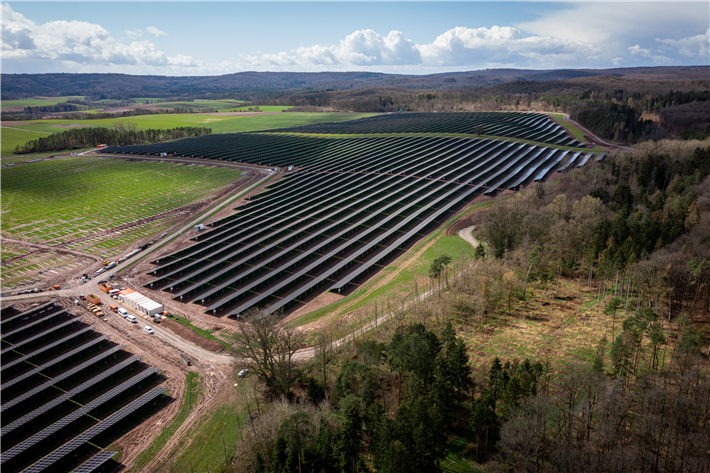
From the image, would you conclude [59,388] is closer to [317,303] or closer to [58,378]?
[58,378]

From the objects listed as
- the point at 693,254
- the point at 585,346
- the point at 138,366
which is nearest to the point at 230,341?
the point at 138,366

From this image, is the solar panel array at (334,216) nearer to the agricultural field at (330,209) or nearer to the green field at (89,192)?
the agricultural field at (330,209)

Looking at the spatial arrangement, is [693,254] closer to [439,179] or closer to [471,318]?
[471,318]

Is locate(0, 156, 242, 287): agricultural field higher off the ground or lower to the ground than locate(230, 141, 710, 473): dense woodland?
higher

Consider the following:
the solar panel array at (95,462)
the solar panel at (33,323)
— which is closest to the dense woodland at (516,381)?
the solar panel array at (95,462)

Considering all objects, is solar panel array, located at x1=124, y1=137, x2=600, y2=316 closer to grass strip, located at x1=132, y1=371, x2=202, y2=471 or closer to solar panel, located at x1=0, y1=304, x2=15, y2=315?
grass strip, located at x1=132, y1=371, x2=202, y2=471

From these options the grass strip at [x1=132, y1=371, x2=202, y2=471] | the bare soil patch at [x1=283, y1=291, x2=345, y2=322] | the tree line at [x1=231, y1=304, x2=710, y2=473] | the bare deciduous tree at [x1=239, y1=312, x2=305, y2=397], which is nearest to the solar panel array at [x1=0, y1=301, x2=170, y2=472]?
the grass strip at [x1=132, y1=371, x2=202, y2=471]

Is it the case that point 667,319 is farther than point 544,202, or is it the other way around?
point 544,202
